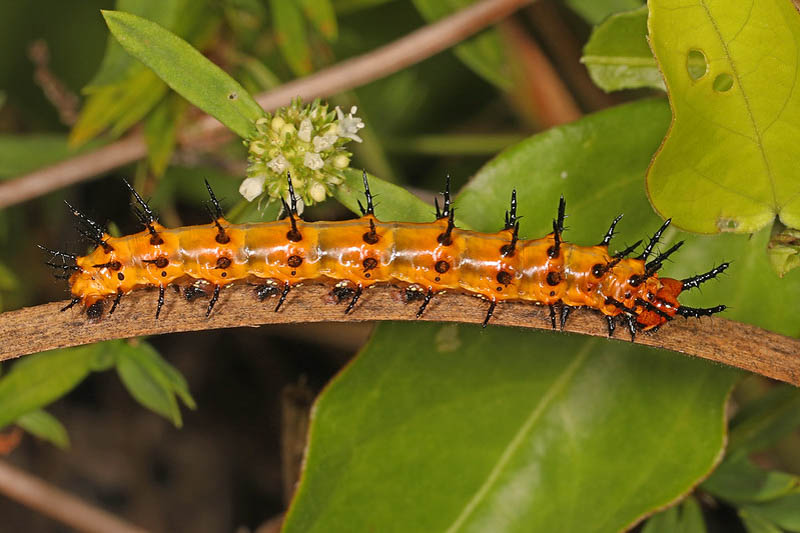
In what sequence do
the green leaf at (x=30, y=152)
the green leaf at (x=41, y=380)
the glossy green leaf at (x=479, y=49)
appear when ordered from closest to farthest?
1. the green leaf at (x=41, y=380)
2. the glossy green leaf at (x=479, y=49)
3. the green leaf at (x=30, y=152)

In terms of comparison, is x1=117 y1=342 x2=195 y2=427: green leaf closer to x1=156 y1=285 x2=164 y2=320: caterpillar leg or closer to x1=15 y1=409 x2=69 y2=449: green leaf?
x1=15 y1=409 x2=69 y2=449: green leaf

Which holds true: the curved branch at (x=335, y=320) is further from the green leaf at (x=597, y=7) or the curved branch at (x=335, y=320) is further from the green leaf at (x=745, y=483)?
the green leaf at (x=597, y=7)

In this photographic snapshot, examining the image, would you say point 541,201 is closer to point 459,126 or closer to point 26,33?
point 459,126

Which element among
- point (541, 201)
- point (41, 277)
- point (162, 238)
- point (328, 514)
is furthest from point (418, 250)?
point (41, 277)

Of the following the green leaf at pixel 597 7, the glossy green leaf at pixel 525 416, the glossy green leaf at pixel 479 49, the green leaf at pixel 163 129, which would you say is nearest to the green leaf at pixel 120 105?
the green leaf at pixel 163 129

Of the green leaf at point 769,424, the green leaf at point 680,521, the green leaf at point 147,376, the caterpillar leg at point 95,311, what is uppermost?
the caterpillar leg at point 95,311
